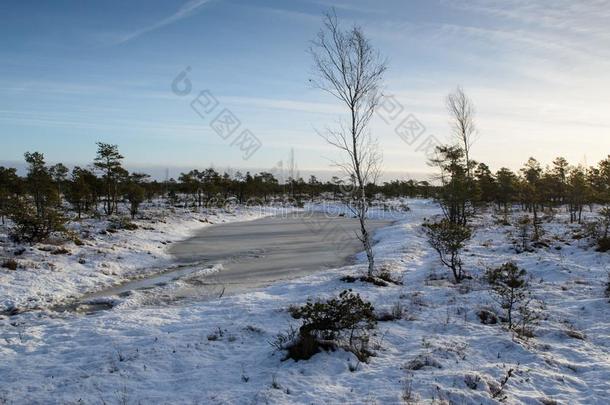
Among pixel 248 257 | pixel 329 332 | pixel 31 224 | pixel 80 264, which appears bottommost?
pixel 248 257

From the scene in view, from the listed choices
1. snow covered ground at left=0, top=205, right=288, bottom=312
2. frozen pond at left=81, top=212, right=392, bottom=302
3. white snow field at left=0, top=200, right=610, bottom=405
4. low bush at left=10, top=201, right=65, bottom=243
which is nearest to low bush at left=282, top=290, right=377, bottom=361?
white snow field at left=0, top=200, right=610, bottom=405

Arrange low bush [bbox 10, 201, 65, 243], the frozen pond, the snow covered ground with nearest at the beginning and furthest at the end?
1. the snow covered ground
2. the frozen pond
3. low bush [bbox 10, 201, 65, 243]

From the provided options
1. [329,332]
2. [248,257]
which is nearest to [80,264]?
[248,257]

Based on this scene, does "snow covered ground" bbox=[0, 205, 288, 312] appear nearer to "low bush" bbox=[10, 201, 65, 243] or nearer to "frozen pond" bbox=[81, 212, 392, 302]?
"low bush" bbox=[10, 201, 65, 243]

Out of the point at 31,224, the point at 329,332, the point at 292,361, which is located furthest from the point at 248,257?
the point at 292,361

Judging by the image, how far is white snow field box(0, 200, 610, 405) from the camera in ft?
20.6

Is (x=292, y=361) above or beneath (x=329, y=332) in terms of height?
beneath

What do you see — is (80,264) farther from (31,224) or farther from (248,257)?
(248,257)

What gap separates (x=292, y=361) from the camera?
24.4 feet

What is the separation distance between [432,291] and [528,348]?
4813mm

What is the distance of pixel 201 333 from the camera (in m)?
9.12

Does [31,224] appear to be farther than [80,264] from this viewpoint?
Yes

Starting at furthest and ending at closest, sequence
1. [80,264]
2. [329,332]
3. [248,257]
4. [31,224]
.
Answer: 1. [248,257]
2. [31,224]
3. [80,264]
4. [329,332]

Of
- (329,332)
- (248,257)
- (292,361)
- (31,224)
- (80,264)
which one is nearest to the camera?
(292,361)
